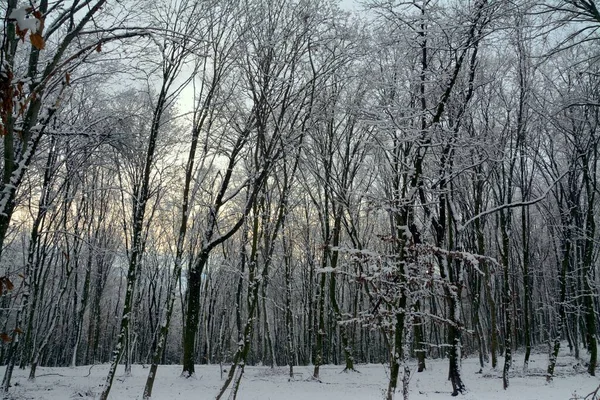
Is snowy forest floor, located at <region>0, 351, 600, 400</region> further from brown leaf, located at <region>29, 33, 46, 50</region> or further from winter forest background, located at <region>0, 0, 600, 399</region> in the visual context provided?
brown leaf, located at <region>29, 33, 46, 50</region>

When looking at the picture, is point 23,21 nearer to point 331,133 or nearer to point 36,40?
point 36,40

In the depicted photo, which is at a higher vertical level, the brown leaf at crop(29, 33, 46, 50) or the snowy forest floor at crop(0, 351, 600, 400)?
the brown leaf at crop(29, 33, 46, 50)

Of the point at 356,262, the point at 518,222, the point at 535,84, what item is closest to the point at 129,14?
the point at 356,262

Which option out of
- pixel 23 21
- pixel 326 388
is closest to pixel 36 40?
pixel 23 21

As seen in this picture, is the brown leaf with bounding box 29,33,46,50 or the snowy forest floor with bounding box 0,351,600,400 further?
the snowy forest floor with bounding box 0,351,600,400

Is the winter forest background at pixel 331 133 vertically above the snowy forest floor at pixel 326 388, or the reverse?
the winter forest background at pixel 331 133

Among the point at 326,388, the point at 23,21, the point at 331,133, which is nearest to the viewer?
the point at 23,21

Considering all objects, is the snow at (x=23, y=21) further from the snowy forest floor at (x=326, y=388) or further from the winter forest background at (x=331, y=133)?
the snowy forest floor at (x=326, y=388)

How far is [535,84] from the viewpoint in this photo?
15.5 meters

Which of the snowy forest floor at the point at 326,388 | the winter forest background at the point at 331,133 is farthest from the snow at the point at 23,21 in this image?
the snowy forest floor at the point at 326,388

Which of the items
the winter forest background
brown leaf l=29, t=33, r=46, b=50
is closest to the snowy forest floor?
the winter forest background

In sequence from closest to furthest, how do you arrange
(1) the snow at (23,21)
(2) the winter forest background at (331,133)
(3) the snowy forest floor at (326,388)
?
(1) the snow at (23,21) → (2) the winter forest background at (331,133) → (3) the snowy forest floor at (326,388)

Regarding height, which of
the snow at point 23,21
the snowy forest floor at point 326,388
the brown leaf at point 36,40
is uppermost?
the snow at point 23,21

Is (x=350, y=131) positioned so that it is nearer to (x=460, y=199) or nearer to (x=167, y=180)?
(x=460, y=199)
